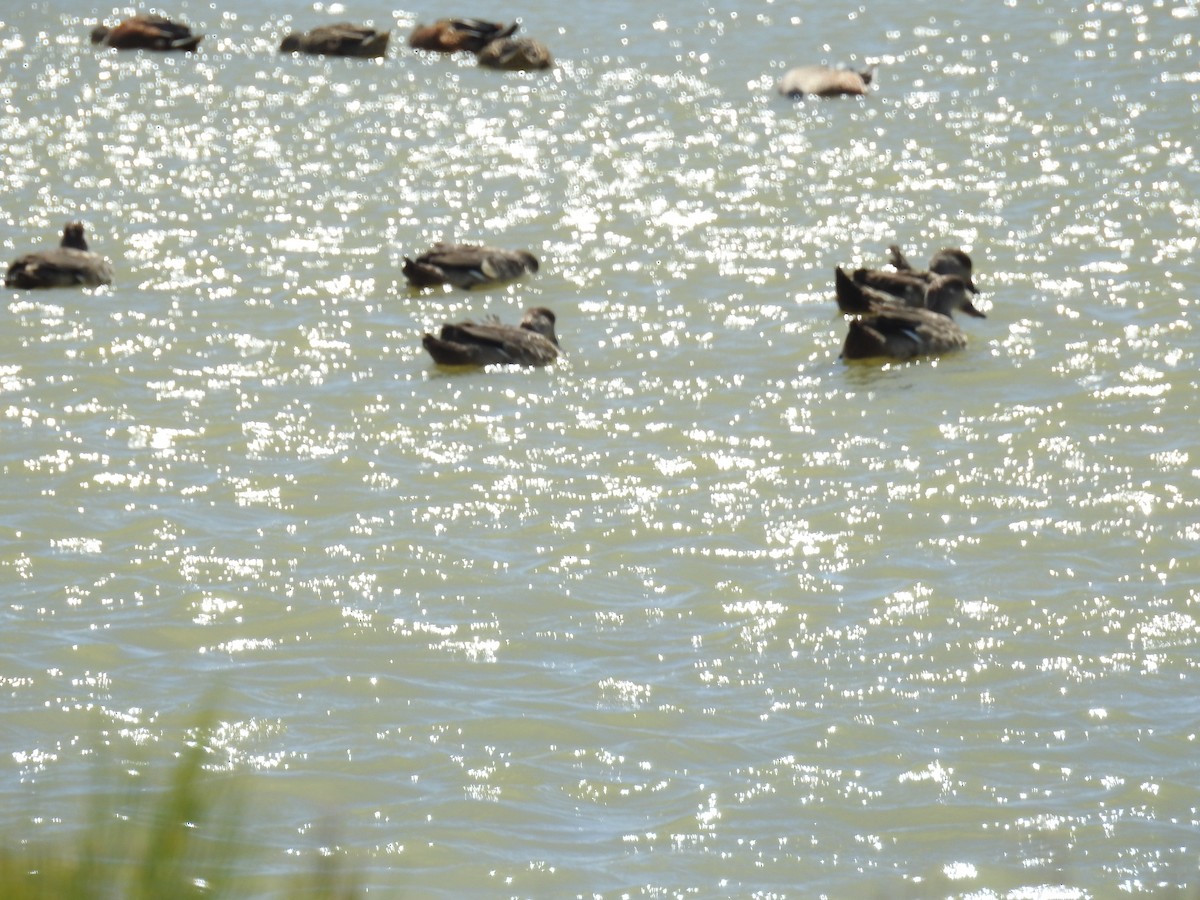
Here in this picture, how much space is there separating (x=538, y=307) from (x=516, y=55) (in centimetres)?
991

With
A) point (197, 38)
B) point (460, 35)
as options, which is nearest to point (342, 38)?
point (460, 35)

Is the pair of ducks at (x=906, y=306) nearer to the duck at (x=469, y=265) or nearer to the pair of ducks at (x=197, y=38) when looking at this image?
the duck at (x=469, y=265)

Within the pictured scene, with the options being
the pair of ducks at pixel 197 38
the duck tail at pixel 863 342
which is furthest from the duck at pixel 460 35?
the duck tail at pixel 863 342

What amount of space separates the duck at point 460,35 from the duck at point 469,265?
33.4 ft

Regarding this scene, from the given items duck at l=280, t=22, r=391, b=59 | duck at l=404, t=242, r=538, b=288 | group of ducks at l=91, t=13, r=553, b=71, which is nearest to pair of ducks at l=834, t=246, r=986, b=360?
duck at l=404, t=242, r=538, b=288

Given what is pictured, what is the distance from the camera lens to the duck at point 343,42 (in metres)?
23.7

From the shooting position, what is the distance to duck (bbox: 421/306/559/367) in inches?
468

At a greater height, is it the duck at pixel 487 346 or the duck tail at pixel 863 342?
the duck tail at pixel 863 342

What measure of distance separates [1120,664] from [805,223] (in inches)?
323

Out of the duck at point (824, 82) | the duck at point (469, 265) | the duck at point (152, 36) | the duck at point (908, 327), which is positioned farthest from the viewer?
the duck at point (152, 36)

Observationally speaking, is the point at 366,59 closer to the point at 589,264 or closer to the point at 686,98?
the point at 686,98

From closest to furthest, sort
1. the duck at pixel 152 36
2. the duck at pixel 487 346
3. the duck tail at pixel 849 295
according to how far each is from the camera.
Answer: the duck at pixel 487 346 < the duck tail at pixel 849 295 < the duck at pixel 152 36

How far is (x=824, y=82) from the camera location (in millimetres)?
20312

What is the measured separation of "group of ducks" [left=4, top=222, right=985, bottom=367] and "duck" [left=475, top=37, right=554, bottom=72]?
8229 mm
